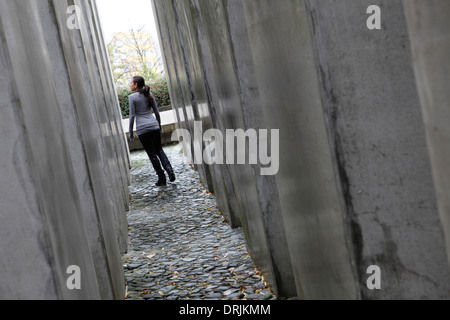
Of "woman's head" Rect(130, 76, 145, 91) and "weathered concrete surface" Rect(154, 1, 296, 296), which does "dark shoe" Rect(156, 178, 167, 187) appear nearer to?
"woman's head" Rect(130, 76, 145, 91)

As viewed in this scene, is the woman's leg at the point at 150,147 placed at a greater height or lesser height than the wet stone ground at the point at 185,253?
greater

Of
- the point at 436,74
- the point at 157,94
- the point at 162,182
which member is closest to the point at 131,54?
the point at 157,94

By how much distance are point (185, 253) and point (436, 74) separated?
542cm

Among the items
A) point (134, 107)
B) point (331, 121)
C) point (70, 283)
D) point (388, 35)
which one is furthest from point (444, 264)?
point (134, 107)

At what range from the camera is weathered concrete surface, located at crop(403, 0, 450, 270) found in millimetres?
1947

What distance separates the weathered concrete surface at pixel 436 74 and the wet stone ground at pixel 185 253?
124 inches

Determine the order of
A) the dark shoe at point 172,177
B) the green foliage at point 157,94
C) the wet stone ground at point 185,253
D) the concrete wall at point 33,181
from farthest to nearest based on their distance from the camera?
the green foliage at point 157,94 → the dark shoe at point 172,177 → the wet stone ground at point 185,253 → the concrete wall at point 33,181

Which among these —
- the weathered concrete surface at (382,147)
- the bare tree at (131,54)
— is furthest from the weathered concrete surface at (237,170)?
the bare tree at (131,54)

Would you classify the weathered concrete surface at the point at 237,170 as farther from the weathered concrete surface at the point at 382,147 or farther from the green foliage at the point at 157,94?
the green foliage at the point at 157,94

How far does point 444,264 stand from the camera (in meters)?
2.70

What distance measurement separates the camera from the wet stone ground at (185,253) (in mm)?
5551

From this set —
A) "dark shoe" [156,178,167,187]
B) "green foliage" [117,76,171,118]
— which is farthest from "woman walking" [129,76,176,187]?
"green foliage" [117,76,171,118]

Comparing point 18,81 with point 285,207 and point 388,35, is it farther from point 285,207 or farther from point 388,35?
point 285,207

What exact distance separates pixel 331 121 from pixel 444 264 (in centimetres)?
86
